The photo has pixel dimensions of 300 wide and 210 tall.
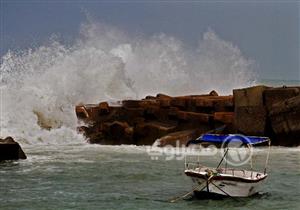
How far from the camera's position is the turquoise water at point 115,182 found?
11645mm

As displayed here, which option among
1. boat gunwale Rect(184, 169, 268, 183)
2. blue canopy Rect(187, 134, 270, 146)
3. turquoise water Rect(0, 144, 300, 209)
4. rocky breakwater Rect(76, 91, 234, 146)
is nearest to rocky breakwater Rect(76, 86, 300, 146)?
rocky breakwater Rect(76, 91, 234, 146)

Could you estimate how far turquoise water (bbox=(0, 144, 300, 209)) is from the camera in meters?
11.6

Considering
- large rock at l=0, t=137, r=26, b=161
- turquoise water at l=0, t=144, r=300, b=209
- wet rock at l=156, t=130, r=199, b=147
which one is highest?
wet rock at l=156, t=130, r=199, b=147

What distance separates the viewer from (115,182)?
46.5 ft

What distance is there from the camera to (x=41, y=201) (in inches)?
468

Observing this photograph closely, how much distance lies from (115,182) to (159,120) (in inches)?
383

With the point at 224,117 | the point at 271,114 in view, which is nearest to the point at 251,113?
the point at 271,114

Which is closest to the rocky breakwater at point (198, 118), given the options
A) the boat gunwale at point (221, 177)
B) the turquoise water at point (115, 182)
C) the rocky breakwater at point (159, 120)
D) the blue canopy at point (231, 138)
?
the rocky breakwater at point (159, 120)

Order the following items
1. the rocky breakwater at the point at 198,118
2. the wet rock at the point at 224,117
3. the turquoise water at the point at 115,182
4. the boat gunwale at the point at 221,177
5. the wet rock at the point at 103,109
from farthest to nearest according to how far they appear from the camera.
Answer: the wet rock at the point at 103,109, the wet rock at the point at 224,117, the rocky breakwater at the point at 198,118, the boat gunwale at the point at 221,177, the turquoise water at the point at 115,182

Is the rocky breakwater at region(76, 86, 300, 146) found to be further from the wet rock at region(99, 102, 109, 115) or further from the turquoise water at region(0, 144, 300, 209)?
the turquoise water at region(0, 144, 300, 209)

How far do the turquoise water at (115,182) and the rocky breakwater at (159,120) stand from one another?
7.05ft

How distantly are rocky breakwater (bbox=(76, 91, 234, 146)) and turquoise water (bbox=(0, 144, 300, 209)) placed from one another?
2.15 meters

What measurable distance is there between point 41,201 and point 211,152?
9458 millimetres

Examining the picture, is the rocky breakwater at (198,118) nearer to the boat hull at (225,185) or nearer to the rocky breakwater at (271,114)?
the rocky breakwater at (271,114)
